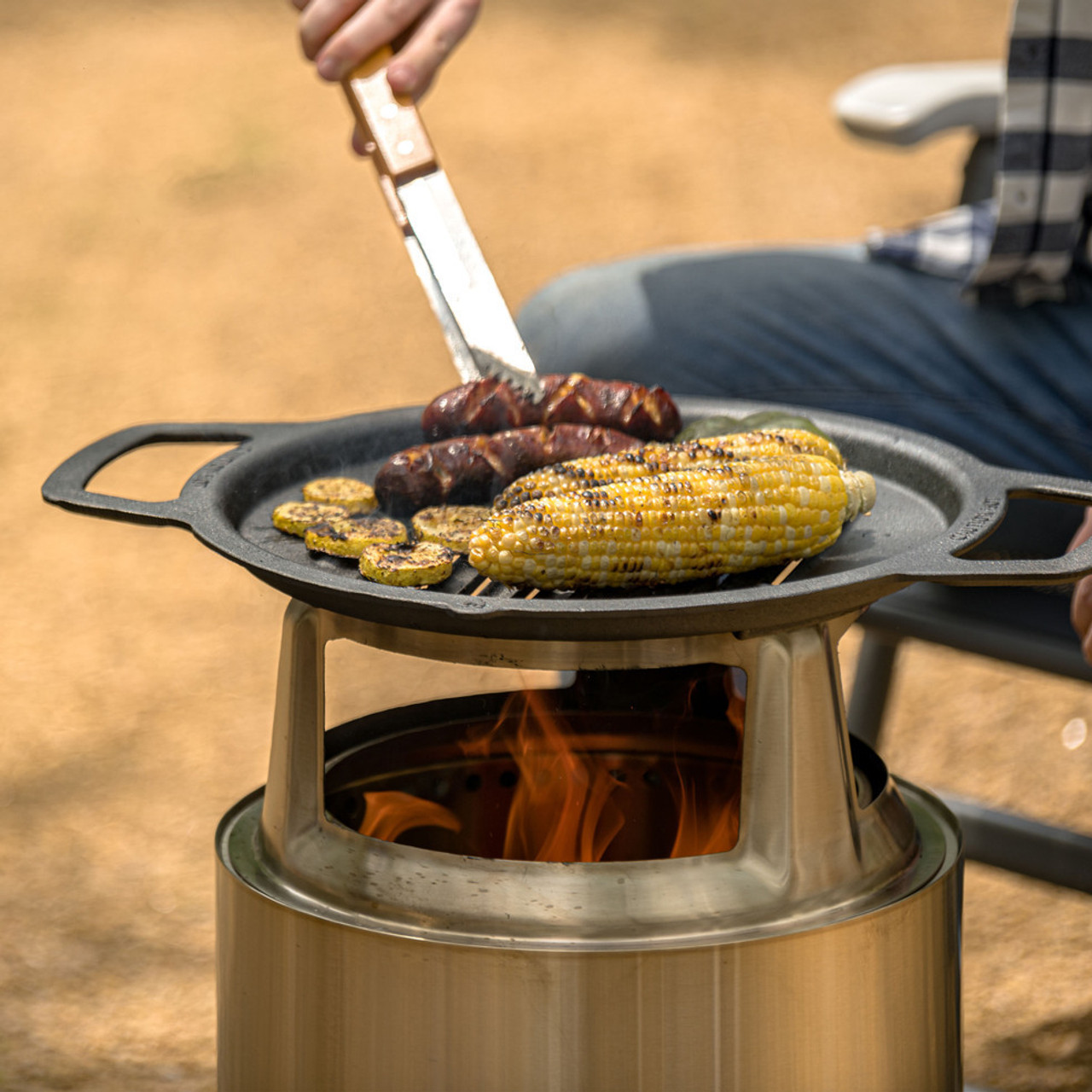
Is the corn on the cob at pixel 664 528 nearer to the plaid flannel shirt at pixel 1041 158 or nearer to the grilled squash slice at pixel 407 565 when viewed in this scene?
the grilled squash slice at pixel 407 565

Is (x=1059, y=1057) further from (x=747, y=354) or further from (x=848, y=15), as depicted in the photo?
(x=848, y=15)

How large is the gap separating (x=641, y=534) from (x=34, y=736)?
2.39 m

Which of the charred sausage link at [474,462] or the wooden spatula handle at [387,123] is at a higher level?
the wooden spatula handle at [387,123]

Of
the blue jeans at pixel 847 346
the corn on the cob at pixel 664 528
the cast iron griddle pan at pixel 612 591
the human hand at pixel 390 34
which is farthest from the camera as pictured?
the blue jeans at pixel 847 346

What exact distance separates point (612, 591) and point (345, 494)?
0.36m

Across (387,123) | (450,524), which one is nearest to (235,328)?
(387,123)

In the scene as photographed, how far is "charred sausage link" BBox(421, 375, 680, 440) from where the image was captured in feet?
5.13

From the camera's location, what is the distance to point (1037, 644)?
1.83 meters

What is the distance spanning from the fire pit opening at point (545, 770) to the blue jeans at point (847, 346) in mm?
590

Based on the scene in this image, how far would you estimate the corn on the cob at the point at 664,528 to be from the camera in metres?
1.26

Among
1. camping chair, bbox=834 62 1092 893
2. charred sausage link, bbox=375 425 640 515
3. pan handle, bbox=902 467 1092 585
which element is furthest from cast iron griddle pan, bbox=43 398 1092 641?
camping chair, bbox=834 62 1092 893

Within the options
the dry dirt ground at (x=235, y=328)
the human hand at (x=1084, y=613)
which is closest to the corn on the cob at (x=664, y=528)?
the human hand at (x=1084, y=613)

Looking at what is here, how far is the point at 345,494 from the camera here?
154 centimetres

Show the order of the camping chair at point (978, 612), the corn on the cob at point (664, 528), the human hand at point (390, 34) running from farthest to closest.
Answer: the camping chair at point (978, 612) → the human hand at point (390, 34) → the corn on the cob at point (664, 528)
